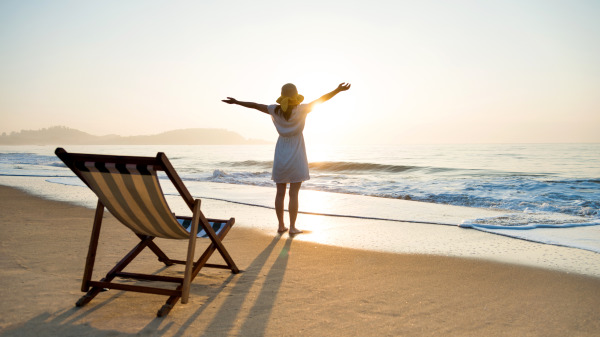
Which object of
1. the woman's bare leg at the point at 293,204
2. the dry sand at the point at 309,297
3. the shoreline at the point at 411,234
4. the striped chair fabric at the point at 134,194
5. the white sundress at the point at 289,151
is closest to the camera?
the dry sand at the point at 309,297

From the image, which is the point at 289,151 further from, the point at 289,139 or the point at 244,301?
the point at 244,301

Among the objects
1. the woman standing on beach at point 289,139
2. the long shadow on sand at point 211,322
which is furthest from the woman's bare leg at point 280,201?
the long shadow on sand at point 211,322

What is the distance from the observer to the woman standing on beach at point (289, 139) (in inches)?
219

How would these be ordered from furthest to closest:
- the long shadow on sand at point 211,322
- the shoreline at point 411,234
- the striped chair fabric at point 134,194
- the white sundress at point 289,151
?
1. the white sundress at point 289,151
2. the shoreline at point 411,234
3. the striped chair fabric at point 134,194
4. the long shadow on sand at point 211,322

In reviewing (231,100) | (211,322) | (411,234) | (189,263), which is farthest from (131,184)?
(411,234)

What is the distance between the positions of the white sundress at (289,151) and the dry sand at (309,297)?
3.61 feet

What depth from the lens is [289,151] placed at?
5.79 metres

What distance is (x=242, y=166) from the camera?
30641 millimetres

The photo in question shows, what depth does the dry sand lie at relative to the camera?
2.79 metres

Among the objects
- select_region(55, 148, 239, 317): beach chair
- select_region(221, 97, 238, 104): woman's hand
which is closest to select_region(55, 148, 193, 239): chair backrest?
select_region(55, 148, 239, 317): beach chair

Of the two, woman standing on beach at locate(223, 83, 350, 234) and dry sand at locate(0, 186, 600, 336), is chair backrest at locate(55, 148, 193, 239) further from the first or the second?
woman standing on beach at locate(223, 83, 350, 234)

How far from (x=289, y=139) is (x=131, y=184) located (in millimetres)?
3021

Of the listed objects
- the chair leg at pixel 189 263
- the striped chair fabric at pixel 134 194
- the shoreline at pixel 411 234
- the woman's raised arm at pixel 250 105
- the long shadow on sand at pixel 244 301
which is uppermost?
the woman's raised arm at pixel 250 105

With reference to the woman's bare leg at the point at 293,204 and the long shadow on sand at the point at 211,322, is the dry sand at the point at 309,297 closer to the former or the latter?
the long shadow on sand at the point at 211,322
